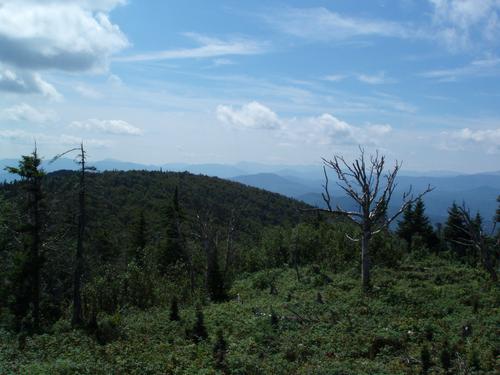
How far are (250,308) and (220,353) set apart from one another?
690 cm

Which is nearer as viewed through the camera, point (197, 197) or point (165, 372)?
point (165, 372)

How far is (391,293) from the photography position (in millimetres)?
19578

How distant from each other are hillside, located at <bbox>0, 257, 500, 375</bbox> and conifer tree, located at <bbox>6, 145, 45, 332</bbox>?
3863 mm

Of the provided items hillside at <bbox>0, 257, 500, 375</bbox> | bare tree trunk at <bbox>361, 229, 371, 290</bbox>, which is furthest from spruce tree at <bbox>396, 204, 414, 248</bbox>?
bare tree trunk at <bbox>361, 229, 371, 290</bbox>

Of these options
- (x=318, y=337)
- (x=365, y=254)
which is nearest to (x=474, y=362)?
(x=318, y=337)

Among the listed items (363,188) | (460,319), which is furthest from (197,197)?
(460,319)

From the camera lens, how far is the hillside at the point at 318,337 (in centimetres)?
1198

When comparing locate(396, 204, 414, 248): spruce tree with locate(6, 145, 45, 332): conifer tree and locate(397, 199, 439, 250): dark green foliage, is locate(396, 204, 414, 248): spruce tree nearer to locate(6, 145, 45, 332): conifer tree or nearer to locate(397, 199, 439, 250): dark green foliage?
locate(397, 199, 439, 250): dark green foliage

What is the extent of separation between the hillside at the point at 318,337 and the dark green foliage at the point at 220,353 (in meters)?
0.09

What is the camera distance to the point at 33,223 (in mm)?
23344

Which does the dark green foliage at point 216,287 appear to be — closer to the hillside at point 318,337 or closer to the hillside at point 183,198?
the hillside at point 318,337

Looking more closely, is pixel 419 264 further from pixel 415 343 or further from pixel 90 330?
pixel 90 330

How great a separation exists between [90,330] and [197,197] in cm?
8841

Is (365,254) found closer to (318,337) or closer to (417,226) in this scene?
(318,337)
